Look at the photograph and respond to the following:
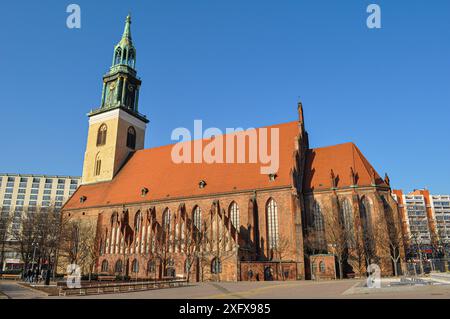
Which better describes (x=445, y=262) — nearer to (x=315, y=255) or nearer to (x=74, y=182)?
(x=315, y=255)

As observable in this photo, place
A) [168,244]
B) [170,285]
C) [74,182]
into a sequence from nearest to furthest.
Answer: [170,285] < [168,244] < [74,182]

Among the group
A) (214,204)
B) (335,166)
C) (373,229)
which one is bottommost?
(373,229)

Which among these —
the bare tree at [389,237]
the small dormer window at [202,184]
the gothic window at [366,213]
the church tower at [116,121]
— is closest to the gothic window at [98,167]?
the church tower at [116,121]

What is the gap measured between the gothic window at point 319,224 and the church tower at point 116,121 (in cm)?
2983

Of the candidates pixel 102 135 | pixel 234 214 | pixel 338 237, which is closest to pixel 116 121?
pixel 102 135

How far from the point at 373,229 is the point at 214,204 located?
670 inches

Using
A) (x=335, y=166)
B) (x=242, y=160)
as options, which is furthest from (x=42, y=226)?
(x=335, y=166)

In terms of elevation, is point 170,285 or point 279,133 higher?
point 279,133

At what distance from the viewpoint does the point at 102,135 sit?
178ft

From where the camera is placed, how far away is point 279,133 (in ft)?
146

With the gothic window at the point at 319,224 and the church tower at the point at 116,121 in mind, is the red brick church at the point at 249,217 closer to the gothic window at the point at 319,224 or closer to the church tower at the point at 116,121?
the gothic window at the point at 319,224

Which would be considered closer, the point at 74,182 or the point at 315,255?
the point at 315,255

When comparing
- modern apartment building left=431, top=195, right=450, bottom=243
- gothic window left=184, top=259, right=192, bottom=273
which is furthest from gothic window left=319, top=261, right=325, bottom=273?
modern apartment building left=431, top=195, right=450, bottom=243

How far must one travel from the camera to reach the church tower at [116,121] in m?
52.7
